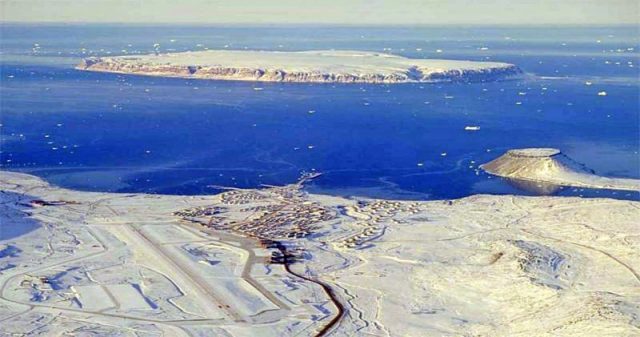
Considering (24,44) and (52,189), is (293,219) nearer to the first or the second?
(52,189)

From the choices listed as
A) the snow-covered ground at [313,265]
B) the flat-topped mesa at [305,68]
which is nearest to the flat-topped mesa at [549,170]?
the snow-covered ground at [313,265]

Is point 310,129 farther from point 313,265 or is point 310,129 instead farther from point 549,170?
point 313,265

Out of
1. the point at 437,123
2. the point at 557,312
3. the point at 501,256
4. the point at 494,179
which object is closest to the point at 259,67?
the point at 437,123

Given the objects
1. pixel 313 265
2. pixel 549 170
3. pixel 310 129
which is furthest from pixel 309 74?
pixel 313 265

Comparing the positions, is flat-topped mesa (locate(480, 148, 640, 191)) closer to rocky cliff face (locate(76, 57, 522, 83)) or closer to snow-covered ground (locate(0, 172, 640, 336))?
snow-covered ground (locate(0, 172, 640, 336))

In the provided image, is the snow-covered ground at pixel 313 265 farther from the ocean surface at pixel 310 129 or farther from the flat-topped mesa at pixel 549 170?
the ocean surface at pixel 310 129

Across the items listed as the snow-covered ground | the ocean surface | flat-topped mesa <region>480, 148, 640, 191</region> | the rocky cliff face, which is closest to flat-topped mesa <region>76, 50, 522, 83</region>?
the rocky cliff face
